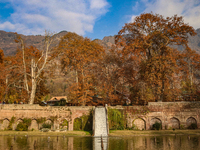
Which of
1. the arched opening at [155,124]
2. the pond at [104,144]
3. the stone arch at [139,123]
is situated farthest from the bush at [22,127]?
the arched opening at [155,124]

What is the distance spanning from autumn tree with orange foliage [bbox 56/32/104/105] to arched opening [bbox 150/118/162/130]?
13.1 meters

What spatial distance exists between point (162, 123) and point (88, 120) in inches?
523

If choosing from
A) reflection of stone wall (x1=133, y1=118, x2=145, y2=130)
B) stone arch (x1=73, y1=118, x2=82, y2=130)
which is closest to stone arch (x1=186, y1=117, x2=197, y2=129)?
reflection of stone wall (x1=133, y1=118, x2=145, y2=130)

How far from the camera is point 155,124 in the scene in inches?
1350

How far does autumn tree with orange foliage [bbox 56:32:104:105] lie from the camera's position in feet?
134

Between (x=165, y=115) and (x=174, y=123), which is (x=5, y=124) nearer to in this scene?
(x=165, y=115)

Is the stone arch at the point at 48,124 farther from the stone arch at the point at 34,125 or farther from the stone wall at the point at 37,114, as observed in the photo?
the stone arch at the point at 34,125

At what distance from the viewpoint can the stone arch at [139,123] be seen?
3497 centimetres

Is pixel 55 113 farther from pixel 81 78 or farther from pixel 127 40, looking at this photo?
pixel 127 40

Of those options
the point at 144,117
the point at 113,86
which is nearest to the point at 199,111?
the point at 144,117

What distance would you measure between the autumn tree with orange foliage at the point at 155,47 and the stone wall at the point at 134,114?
12.1 ft

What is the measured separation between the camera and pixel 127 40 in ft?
137

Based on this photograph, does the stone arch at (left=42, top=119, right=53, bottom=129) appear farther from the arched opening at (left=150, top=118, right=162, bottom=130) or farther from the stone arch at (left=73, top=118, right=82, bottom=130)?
the arched opening at (left=150, top=118, right=162, bottom=130)

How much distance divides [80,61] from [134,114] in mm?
17976
